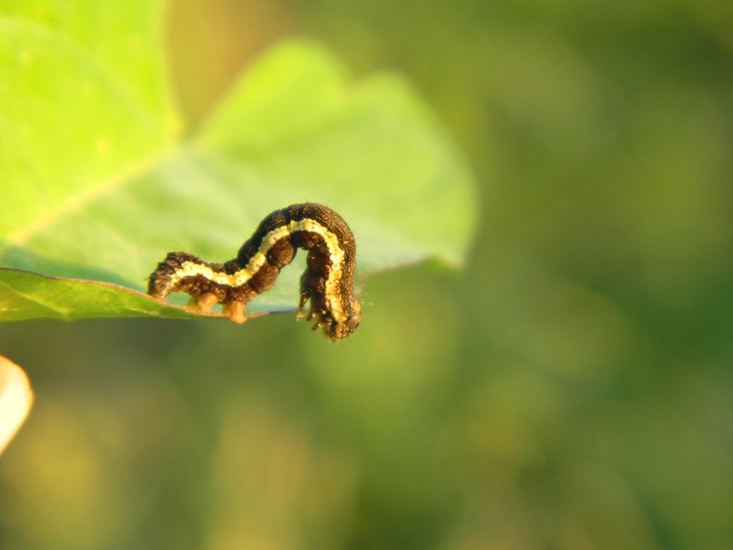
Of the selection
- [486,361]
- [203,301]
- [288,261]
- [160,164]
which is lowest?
[203,301]

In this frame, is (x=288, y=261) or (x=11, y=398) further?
(x=288, y=261)

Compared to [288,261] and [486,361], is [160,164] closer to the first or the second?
[288,261]

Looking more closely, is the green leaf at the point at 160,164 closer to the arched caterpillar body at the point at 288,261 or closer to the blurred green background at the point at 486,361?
the arched caterpillar body at the point at 288,261

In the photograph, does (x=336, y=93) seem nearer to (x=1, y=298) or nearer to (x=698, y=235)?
(x=1, y=298)

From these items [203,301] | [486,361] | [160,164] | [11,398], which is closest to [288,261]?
[203,301]

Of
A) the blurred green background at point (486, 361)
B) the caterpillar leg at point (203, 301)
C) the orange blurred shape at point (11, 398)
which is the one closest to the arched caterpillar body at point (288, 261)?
the caterpillar leg at point (203, 301)

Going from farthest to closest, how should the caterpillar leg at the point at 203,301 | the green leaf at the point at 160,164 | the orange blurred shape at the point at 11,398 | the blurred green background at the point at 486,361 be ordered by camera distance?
the blurred green background at the point at 486,361 → the caterpillar leg at the point at 203,301 → the green leaf at the point at 160,164 → the orange blurred shape at the point at 11,398
